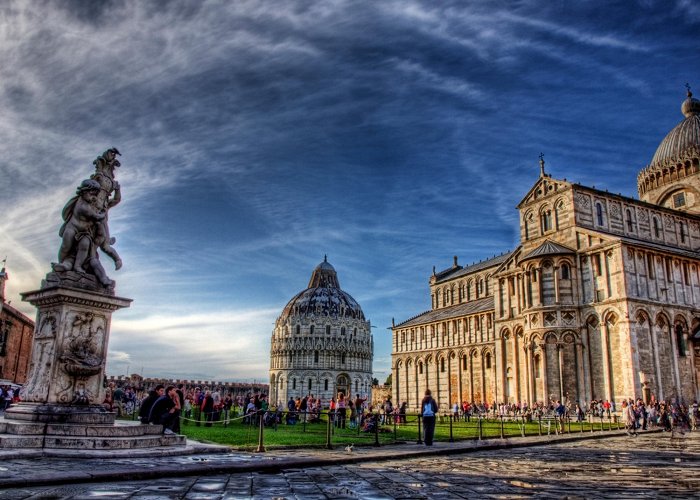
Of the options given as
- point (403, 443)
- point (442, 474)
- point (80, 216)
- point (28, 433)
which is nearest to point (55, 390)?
point (28, 433)

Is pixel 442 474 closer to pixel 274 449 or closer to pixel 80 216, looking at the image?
pixel 274 449

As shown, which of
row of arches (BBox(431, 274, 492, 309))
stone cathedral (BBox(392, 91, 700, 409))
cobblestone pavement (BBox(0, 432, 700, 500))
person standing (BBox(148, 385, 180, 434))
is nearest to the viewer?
cobblestone pavement (BBox(0, 432, 700, 500))

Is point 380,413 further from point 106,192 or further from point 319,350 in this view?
point 319,350

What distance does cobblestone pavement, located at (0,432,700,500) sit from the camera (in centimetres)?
720

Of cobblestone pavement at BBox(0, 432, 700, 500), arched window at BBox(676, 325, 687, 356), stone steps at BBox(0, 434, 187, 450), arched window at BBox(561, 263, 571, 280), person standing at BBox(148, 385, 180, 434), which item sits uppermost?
arched window at BBox(561, 263, 571, 280)

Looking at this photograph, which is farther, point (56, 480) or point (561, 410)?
point (561, 410)

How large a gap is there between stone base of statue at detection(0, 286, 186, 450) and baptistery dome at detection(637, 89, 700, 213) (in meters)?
48.4

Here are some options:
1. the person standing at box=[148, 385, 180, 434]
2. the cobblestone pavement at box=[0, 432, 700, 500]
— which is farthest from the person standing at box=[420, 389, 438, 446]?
the person standing at box=[148, 385, 180, 434]

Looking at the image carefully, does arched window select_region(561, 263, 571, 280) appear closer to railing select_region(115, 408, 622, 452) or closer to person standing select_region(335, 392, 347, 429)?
railing select_region(115, 408, 622, 452)

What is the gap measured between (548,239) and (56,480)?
119 feet

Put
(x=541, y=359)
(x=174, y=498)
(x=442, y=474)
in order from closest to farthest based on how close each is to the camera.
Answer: (x=174, y=498), (x=442, y=474), (x=541, y=359)

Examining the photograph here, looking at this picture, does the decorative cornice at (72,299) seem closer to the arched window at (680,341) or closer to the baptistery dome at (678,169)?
the arched window at (680,341)

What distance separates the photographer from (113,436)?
1067 cm

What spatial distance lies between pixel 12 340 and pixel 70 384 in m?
45.7
